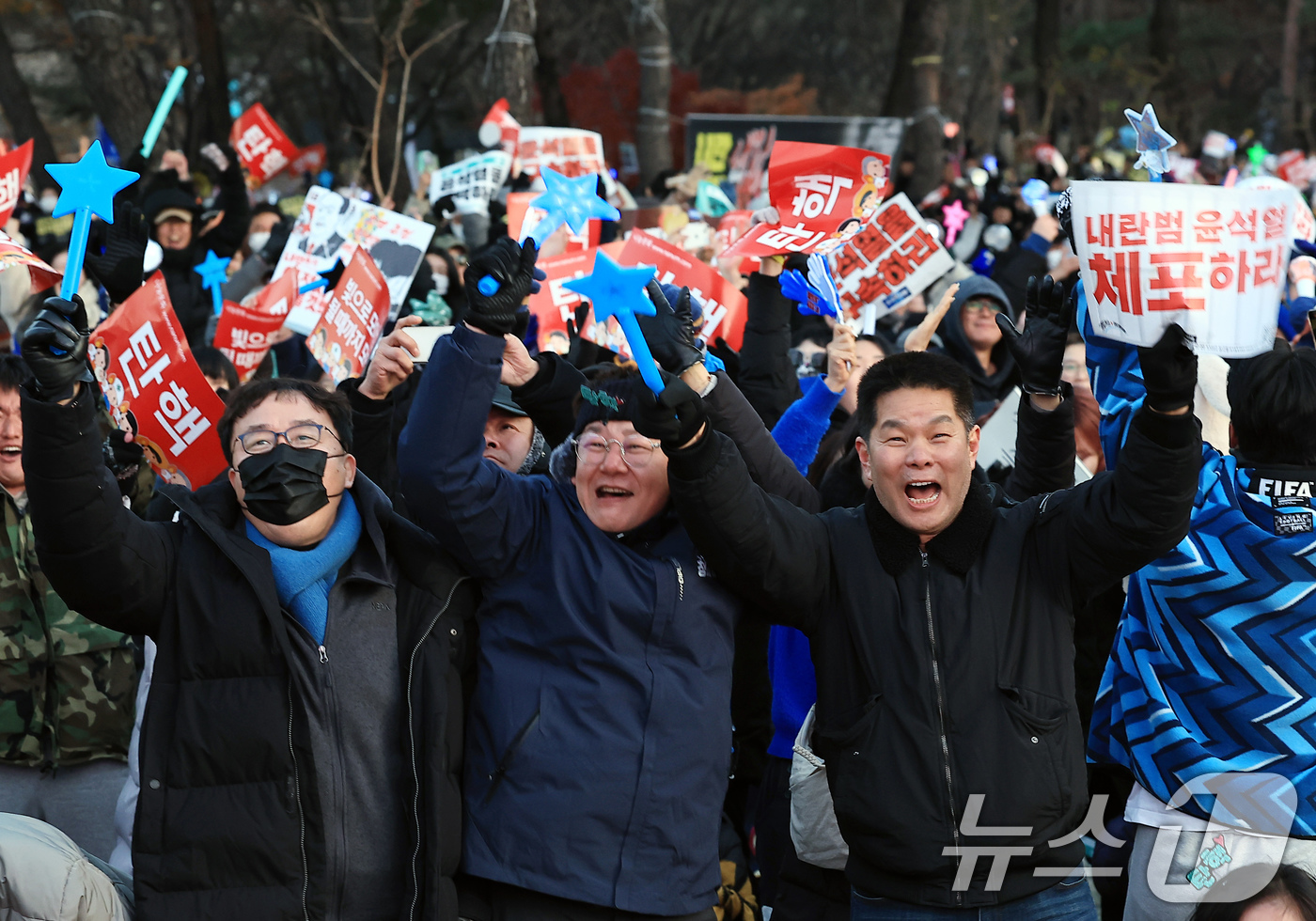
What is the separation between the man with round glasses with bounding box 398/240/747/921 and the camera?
278 cm

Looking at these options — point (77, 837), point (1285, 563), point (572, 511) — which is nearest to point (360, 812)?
point (572, 511)

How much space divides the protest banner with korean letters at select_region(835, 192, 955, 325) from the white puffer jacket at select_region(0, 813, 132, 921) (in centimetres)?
381

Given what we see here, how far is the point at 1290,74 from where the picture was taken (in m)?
23.1

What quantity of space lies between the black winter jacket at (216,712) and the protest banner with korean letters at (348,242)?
3.01 meters

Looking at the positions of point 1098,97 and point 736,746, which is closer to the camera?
point 736,746

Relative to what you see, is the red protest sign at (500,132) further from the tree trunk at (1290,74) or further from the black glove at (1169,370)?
the tree trunk at (1290,74)

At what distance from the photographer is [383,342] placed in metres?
3.28

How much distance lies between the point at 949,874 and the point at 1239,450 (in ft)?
3.96

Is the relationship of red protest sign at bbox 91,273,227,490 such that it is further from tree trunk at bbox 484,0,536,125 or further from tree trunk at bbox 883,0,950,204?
tree trunk at bbox 883,0,950,204

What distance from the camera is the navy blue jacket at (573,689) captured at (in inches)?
109

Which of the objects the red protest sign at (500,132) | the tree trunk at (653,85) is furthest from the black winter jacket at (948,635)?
the tree trunk at (653,85)

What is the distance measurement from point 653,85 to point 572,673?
13786 millimetres

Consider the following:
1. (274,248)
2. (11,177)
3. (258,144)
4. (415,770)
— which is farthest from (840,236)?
(258,144)

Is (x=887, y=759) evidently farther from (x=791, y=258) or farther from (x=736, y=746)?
(x=791, y=258)
